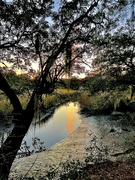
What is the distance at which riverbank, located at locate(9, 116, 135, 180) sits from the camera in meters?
10.7

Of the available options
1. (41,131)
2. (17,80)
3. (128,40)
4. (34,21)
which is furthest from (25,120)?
(41,131)

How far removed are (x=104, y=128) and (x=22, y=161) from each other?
31.9 feet

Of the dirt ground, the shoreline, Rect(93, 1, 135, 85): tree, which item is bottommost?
the shoreline

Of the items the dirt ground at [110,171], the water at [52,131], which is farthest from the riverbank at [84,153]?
the water at [52,131]

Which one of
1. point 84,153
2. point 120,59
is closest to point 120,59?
point 120,59

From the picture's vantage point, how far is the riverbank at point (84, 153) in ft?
35.2

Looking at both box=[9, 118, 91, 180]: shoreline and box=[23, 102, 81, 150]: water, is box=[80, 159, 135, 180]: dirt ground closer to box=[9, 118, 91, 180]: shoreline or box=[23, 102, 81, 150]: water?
box=[9, 118, 91, 180]: shoreline

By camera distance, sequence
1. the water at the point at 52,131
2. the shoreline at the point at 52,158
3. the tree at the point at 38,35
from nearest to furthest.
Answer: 1. the tree at the point at 38,35
2. the shoreline at the point at 52,158
3. the water at the point at 52,131

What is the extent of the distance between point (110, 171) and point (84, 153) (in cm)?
368

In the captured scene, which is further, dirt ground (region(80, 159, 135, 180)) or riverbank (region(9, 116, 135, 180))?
riverbank (region(9, 116, 135, 180))

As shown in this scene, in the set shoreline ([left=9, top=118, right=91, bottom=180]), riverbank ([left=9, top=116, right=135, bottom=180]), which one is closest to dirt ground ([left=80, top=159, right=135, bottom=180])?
riverbank ([left=9, top=116, right=135, bottom=180])

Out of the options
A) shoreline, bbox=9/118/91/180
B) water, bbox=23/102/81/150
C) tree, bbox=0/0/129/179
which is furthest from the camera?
water, bbox=23/102/81/150

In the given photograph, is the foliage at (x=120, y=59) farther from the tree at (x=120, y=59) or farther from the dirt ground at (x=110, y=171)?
the dirt ground at (x=110, y=171)

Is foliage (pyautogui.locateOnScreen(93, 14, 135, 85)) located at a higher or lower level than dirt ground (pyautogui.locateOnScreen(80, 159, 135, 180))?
higher
